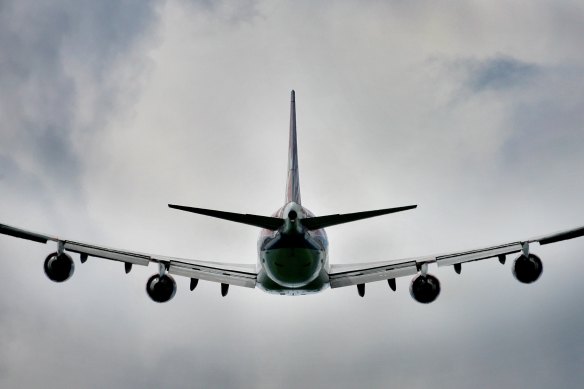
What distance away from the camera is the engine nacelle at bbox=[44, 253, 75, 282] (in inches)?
1038

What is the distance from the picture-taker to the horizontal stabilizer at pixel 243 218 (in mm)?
21633

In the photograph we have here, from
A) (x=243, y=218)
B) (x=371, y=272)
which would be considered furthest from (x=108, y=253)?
(x=371, y=272)

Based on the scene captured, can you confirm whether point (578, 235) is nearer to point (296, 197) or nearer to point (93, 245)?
point (296, 197)

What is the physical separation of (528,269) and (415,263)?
5508 mm

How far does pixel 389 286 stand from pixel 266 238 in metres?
7.83

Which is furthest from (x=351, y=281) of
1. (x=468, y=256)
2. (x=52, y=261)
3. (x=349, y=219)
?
(x=52, y=261)

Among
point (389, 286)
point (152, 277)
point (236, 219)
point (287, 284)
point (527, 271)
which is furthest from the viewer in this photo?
point (389, 286)

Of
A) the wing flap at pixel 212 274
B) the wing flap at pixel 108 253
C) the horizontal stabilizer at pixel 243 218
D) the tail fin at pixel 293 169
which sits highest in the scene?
the tail fin at pixel 293 169

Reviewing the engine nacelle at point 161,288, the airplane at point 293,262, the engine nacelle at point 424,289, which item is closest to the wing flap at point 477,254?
the airplane at point 293,262

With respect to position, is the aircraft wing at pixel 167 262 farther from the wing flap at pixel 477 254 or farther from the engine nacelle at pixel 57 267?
the wing flap at pixel 477 254

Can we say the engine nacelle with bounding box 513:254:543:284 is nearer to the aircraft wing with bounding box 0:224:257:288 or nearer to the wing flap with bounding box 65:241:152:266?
the aircraft wing with bounding box 0:224:257:288

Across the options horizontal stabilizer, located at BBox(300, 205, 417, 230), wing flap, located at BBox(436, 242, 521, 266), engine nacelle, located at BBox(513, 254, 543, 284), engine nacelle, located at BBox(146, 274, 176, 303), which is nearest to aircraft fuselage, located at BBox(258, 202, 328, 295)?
horizontal stabilizer, located at BBox(300, 205, 417, 230)

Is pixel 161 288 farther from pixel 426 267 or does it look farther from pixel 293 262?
pixel 426 267

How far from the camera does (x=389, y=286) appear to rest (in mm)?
31031
